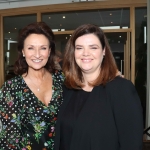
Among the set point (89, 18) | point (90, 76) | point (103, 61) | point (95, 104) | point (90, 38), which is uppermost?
point (89, 18)

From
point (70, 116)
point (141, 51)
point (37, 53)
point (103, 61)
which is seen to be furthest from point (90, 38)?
point (141, 51)

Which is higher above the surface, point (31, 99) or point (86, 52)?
point (86, 52)

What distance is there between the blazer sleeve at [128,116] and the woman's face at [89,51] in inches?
10.5

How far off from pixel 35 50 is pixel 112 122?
791mm

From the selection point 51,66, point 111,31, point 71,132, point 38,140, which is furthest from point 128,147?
point 111,31

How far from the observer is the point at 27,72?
1.96 m

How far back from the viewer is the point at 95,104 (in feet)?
5.19

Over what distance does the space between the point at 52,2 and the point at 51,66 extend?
4.36 meters

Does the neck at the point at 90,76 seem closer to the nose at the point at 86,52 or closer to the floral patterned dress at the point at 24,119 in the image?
the nose at the point at 86,52

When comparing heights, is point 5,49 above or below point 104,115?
above

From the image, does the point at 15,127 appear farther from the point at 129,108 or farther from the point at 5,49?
the point at 5,49

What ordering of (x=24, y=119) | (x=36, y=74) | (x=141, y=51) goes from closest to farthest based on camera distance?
(x=24, y=119) < (x=36, y=74) < (x=141, y=51)

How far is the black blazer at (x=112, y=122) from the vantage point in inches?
57.5

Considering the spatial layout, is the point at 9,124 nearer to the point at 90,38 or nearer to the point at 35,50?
the point at 35,50
